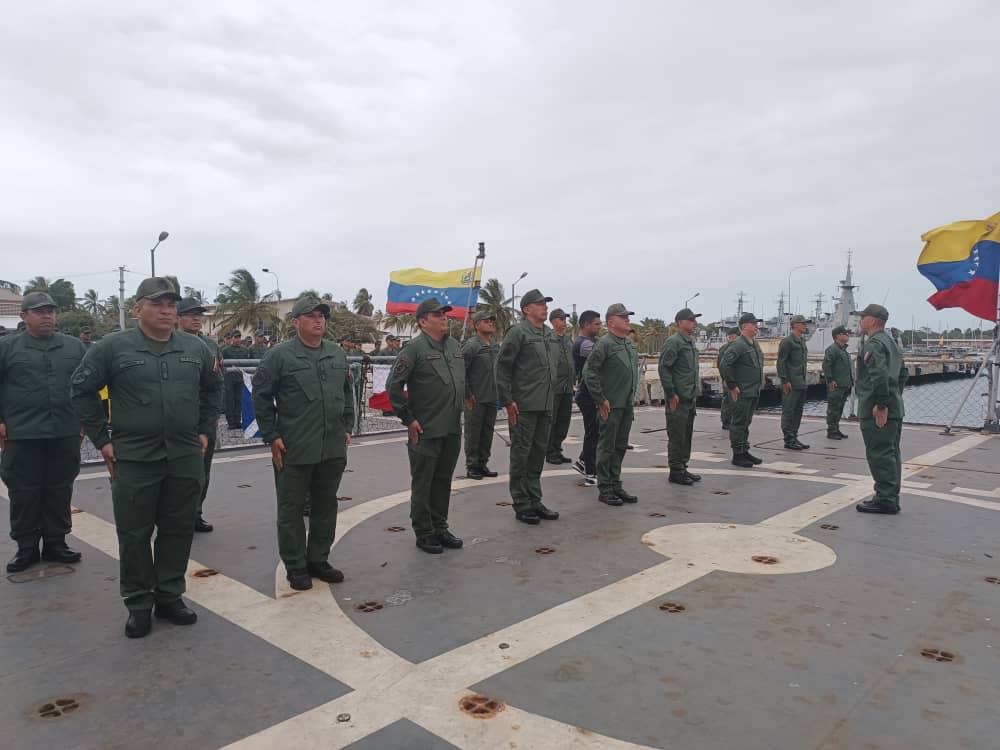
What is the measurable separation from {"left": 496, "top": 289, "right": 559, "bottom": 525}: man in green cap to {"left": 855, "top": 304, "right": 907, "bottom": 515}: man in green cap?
2.92 metres

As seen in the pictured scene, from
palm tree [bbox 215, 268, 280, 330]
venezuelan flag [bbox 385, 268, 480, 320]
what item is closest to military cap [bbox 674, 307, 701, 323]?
venezuelan flag [bbox 385, 268, 480, 320]

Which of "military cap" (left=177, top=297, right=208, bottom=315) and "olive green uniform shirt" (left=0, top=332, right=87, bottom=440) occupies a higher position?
"military cap" (left=177, top=297, right=208, bottom=315)

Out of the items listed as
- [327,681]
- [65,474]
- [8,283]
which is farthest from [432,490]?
[8,283]

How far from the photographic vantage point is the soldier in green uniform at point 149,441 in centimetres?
352

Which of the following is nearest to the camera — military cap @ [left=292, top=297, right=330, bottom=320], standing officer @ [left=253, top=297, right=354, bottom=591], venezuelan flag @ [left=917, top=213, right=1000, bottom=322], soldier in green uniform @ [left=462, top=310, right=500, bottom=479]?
standing officer @ [left=253, top=297, right=354, bottom=591]

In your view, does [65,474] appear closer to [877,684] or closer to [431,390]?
[431,390]

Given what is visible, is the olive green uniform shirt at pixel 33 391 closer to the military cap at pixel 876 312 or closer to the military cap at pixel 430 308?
the military cap at pixel 430 308

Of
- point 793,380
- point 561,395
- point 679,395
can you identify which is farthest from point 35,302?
point 793,380

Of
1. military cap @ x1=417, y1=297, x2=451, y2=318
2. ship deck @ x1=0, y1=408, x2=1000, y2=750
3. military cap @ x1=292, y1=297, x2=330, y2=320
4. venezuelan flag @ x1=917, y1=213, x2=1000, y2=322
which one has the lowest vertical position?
ship deck @ x1=0, y1=408, x2=1000, y2=750

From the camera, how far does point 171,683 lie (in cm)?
292

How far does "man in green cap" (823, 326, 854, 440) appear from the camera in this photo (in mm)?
11109

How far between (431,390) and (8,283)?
109 m

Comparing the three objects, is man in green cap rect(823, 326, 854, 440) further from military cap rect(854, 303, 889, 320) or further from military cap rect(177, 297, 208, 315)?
military cap rect(177, 297, 208, 315)

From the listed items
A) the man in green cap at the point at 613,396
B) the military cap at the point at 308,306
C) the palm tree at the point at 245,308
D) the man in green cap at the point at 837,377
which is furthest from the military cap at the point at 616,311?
the palm tree at the point at 245,308
